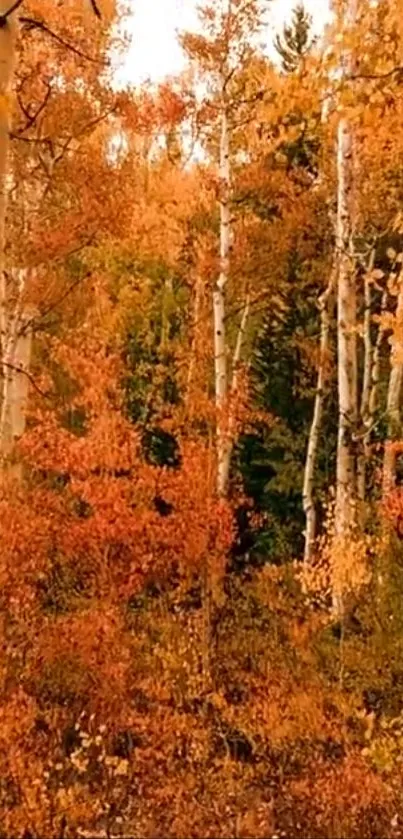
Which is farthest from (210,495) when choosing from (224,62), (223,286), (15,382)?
(224,62)

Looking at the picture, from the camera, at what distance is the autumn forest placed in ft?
22.7

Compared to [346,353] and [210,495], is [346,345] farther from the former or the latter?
[210,495]

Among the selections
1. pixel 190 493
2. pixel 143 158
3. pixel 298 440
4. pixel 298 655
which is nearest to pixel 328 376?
pixel 298 440

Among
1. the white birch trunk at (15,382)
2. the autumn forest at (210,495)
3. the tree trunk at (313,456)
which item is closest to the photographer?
the autumn forest at (210,495)

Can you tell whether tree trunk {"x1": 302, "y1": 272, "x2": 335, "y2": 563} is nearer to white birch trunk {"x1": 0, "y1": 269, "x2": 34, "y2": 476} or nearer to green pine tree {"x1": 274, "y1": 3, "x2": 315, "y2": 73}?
white birch trunk {"x1": 0, "y1": 269, "x2": 34, "y2": 476}

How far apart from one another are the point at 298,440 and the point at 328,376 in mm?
1317

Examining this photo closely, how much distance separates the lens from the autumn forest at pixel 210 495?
693 cm

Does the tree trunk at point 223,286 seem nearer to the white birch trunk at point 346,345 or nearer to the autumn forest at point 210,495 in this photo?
the autumn forest at point 210,495

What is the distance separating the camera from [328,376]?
51.5ft

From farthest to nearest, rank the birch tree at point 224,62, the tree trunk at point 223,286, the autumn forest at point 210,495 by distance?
the birch tree at point 224,62 < the tree trunk at point 223,286 < the autumn forest at point 210,495

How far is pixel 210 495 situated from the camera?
1138 centimetres

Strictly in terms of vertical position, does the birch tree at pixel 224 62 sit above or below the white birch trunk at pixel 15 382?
above

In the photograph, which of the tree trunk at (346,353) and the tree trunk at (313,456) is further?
A: the tree trunk at (313,456)

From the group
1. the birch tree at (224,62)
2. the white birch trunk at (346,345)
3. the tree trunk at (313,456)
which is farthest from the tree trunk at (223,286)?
the white birch trunk at (346,345)
